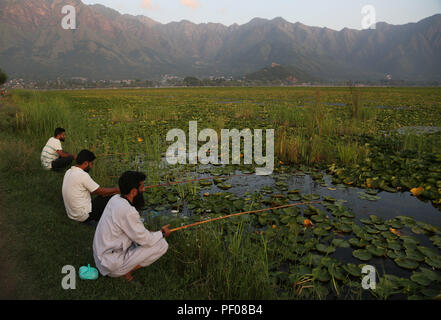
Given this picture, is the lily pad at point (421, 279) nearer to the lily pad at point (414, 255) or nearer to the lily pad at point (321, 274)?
the lily pad at point (414, 255)

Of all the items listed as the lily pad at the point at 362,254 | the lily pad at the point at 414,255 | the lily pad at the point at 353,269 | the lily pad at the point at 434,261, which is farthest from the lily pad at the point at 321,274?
the lily pad at the point at 434,261

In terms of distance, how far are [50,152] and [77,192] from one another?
8.61 ft

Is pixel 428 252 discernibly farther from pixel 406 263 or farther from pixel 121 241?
pixel 121 241

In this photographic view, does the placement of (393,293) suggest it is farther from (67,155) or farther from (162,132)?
(162,132)

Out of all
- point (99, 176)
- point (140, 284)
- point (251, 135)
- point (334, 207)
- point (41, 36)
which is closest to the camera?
point (140, 284)

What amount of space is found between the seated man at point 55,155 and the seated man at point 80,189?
217 cm

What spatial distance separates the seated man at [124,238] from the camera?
2.55m

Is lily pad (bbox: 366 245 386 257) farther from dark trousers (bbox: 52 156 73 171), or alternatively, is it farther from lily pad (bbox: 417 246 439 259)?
dark trousers (bbox: 52 156 73 171)

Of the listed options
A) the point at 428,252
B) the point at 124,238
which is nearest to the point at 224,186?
→ the point at 124,238

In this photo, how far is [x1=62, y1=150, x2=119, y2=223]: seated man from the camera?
3617mm

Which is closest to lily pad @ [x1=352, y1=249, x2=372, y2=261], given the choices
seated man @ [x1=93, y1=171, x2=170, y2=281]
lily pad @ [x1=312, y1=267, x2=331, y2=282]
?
lily pad @ [x1=312, y1=267, x2=331, y2=282]
